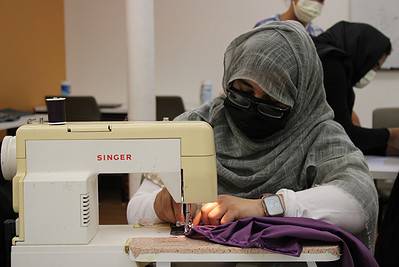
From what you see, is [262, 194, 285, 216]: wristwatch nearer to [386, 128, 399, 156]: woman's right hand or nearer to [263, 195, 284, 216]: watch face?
[263, 195, 284, 216]: watch face

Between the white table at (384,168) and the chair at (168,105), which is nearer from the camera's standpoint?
the white table at (384,168)

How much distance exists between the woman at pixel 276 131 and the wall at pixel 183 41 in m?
3.64

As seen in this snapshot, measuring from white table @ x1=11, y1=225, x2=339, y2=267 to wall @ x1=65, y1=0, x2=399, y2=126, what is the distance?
407 centimetres

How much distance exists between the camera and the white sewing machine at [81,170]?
50.0 inches

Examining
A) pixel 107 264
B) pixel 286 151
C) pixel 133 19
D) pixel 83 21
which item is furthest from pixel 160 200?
pixel 83 21

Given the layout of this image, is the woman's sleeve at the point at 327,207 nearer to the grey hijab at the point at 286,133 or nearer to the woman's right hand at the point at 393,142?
the grey hijab at the point at 286,133

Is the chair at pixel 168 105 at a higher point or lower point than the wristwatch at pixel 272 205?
lower

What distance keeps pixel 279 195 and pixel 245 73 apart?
14.3 inches

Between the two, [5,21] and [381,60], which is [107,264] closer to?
[381,60]

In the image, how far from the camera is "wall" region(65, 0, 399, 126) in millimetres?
5312

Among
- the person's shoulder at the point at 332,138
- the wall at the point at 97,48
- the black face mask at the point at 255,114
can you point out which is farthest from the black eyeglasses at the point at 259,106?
the wall at the point at 97,48

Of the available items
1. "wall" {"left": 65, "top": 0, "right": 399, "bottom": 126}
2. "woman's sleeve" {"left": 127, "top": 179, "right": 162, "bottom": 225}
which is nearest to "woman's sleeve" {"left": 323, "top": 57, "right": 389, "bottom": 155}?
"woman's sleeve" {"left": 127, "top": 179, "right": 162, "bottom": 225}

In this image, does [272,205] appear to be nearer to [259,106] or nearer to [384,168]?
[259,106]

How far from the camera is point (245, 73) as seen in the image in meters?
1.59
